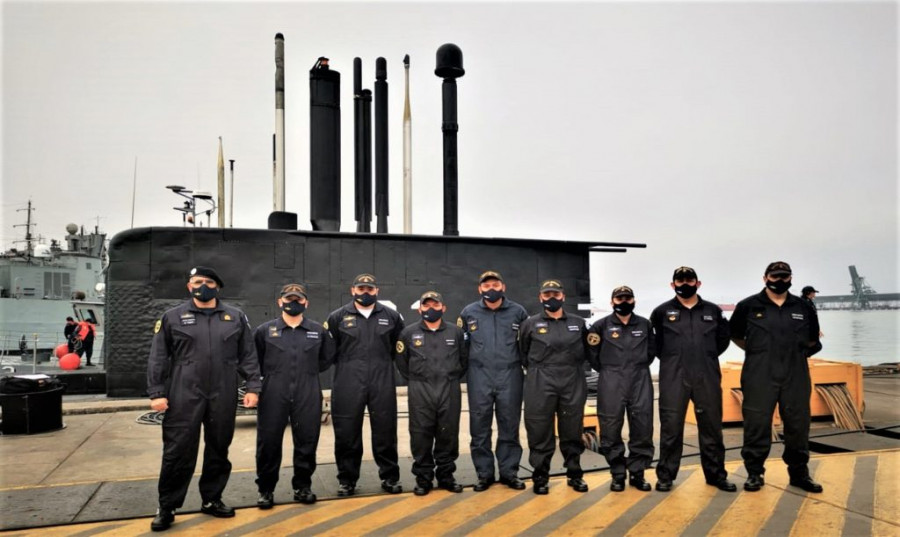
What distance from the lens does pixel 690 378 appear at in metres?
5.84

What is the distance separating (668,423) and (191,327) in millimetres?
4293

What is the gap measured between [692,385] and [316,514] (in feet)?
11.5

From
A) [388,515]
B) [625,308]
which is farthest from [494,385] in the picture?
[388,515]

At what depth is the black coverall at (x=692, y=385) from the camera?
227 inches

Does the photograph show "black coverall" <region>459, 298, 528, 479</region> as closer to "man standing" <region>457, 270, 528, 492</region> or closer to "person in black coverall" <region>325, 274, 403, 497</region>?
"man standing" <region>457, 270, 528, 492</region>

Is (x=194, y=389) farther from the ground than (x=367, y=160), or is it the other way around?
(x=367, y=160)

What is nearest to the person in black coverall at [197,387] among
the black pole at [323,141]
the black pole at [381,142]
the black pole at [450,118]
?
the black pole at [323,141]

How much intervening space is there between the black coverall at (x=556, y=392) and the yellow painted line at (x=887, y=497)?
2288 mm

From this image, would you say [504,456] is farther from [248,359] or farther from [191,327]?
[191,327]

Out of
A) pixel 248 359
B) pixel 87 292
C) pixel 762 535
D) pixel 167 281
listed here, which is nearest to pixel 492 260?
pixel 167 281

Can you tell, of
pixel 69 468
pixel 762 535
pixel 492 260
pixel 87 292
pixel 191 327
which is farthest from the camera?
pixel 87 292

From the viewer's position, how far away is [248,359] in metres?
5.43

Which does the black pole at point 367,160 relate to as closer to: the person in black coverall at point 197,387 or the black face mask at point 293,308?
the black face mask at point 293,308

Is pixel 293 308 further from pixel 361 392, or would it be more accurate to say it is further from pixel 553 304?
pixel 553 304
